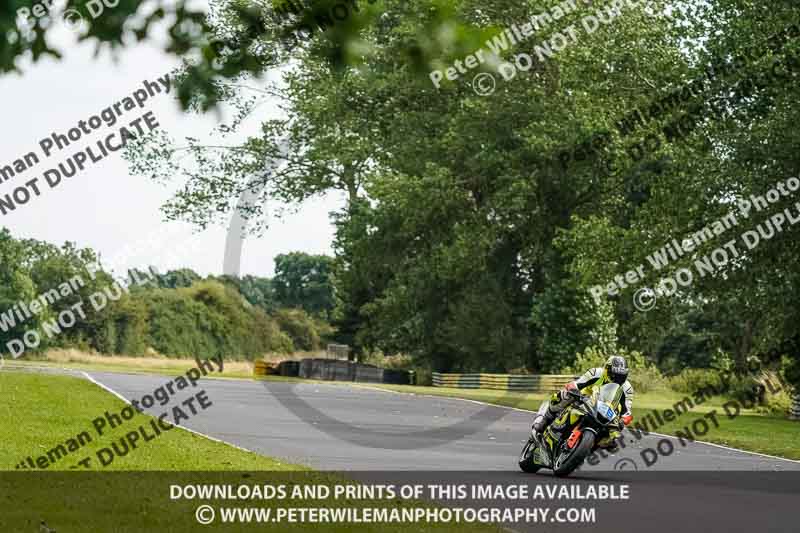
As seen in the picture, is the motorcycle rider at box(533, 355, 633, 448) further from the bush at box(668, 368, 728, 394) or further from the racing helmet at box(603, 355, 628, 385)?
the bush at box(668, 368, 728, 394)

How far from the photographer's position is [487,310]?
58.8 meters

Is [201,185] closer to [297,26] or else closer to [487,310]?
[487,310]

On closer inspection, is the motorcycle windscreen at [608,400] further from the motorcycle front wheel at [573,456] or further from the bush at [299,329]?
the bush at [299,329]

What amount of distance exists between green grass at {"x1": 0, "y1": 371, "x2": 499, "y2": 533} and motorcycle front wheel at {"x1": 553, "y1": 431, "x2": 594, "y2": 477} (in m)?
3.03

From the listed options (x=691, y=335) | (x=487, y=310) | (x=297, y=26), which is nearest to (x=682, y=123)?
(x=487, y=310)

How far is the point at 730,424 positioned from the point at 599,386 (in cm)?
1827

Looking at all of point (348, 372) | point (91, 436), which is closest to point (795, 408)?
point (91, 436)

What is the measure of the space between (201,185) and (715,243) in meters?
30.7

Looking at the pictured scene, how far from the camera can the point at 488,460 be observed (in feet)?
63.3

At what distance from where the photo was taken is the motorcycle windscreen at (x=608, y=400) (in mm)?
16219

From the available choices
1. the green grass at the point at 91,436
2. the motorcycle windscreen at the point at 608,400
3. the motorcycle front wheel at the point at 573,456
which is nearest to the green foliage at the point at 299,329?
the green grass at the point at 91,436

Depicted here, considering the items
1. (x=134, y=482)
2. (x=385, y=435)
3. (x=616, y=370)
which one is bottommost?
(x=134, y=482)

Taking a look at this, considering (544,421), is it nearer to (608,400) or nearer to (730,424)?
(608,400)

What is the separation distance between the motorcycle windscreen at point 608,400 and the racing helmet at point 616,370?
3.6 inches
